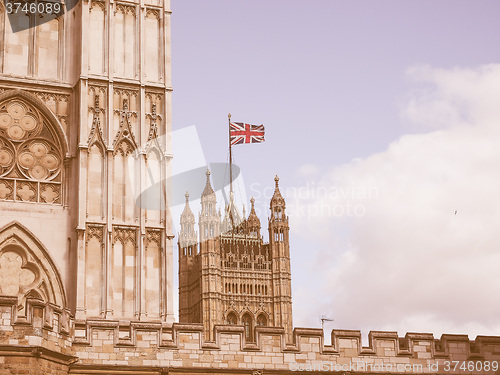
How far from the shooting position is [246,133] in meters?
63.3

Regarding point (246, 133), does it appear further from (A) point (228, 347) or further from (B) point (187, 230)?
(B) point (187, 230)

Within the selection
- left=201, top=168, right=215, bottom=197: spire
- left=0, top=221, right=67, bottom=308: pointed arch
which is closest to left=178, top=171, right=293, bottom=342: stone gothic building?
left=201, top=168, right=215, bottom=197: spire

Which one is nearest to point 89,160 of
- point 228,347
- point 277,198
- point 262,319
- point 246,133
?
point 228,347

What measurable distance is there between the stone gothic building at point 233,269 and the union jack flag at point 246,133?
42.2 metres

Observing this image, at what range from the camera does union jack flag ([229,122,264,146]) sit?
62.8m

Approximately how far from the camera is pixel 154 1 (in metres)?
27.4

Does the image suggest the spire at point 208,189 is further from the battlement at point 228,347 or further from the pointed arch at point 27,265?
the battlement at point 228,347

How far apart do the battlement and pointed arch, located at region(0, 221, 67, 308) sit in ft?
21.4

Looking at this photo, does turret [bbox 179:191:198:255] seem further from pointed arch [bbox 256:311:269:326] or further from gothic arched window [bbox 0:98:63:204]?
gothic arched window [bbox 0:98:63:204]

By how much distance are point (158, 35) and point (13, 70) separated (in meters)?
4.06

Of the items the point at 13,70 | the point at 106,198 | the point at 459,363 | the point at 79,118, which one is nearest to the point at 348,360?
the point at 459,363

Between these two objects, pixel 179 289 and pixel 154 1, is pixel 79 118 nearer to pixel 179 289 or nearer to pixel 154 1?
pixel 154 1

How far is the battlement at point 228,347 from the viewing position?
16.9m

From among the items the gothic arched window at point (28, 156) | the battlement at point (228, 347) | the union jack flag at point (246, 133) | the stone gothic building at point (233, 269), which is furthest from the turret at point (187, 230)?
the battlement at point (228, 347)
